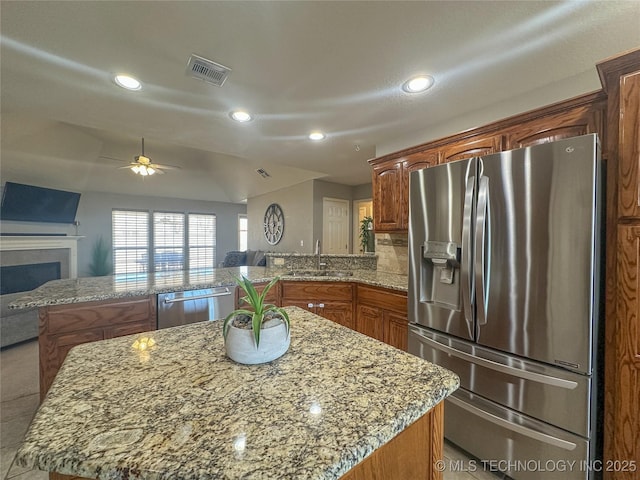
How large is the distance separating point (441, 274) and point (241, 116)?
2.12 metres

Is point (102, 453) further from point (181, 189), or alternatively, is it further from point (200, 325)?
point (181, 189)

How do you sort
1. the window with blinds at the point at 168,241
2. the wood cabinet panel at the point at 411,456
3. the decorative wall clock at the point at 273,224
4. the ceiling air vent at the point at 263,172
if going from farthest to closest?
1. the window with blinds at the point at 168,241
2. the decorative wall clock at the point at 273,224
3. the ceiling air vent at the point at 263,172
4. the wood cabinet panel at the point at 411,456

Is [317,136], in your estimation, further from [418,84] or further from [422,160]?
[418,84]

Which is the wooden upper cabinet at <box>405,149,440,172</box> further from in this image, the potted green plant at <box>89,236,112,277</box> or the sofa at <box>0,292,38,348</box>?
the potted green plant at <box>89,236,112,277</box>

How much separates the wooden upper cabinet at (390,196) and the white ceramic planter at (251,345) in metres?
2.03

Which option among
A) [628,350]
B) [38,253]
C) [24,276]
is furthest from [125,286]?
[38,253]

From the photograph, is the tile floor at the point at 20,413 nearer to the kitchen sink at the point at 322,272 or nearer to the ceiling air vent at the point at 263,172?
the kitchen sink at the point at 322,272

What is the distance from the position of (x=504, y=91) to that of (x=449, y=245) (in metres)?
1.31

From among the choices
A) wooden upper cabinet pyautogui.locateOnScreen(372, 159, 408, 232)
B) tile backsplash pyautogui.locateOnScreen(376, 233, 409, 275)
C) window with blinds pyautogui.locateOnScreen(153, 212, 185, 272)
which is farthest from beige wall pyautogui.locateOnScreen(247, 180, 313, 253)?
wooden upper cabinet pyautogui.locateOnScreen(372, 159, 408, 232)

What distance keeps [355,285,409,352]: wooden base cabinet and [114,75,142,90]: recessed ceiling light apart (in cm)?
247

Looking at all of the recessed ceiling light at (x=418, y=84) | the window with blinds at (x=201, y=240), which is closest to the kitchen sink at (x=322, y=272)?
the recessed ceiling light at (x=418, y=84)

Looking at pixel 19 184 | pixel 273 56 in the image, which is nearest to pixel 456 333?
pixel 273 56

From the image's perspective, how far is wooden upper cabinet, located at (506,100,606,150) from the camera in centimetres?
153

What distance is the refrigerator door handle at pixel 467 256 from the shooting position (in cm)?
154
